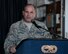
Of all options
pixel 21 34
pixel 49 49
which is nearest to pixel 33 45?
pixel 49 49

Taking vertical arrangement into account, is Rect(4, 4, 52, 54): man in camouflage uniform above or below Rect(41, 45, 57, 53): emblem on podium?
above

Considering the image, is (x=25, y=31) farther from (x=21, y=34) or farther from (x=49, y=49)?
(x=49, y=49)

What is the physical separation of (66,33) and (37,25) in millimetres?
861

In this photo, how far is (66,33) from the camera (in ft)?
14.1

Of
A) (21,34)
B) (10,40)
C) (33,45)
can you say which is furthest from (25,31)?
(33,45)

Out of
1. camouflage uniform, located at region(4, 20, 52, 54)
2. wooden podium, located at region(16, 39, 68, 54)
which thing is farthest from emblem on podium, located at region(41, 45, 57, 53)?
camouflage uniform, located at region(4, 20, 52, 54)

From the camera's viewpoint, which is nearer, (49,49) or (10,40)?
(49,49)

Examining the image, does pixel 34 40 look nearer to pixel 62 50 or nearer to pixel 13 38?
pixel 62 50

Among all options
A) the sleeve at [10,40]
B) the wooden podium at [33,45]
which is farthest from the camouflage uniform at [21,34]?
the wooden podium at [33,45]

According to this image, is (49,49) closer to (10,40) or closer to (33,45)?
(33,45)

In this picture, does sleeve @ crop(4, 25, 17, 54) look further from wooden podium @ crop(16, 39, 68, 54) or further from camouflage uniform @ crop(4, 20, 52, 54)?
wooden podium @ crop(16, 39, 68, 54)

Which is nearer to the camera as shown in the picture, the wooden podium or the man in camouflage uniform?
the wooden podium

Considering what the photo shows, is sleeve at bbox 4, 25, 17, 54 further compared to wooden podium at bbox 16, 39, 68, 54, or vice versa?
sleeve at bbox 4, 25, 17, 54

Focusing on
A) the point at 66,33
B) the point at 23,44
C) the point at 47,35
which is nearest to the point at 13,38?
the point at 47,35
